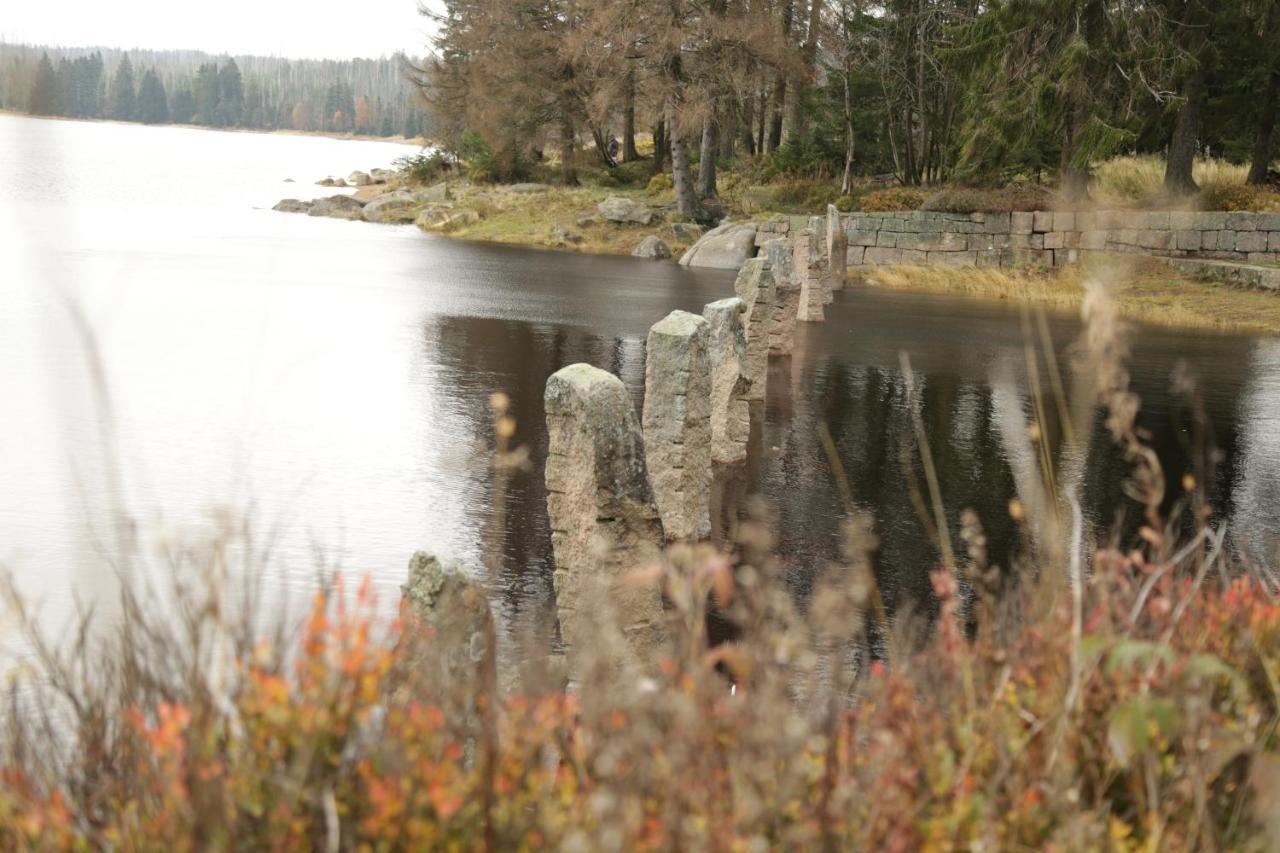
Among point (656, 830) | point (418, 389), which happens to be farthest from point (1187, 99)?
point (656, 830)

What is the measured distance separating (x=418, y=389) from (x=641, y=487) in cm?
809

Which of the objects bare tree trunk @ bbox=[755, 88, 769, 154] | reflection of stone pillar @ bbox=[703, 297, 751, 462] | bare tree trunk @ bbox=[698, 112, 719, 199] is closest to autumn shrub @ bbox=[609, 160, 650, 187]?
bare tree trunk @ bbox=[755, 88, 769, 154]

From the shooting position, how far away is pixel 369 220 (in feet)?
154

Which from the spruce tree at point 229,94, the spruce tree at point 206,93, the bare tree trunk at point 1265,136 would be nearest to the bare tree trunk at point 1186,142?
the bare tree trunk at point 1265,136

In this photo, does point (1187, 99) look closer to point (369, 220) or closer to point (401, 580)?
point (401, 580)

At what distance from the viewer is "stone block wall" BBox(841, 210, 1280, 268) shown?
30.0 meters

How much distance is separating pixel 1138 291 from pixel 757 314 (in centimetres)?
1531

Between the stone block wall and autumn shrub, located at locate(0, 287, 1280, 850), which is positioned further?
the stone block wall

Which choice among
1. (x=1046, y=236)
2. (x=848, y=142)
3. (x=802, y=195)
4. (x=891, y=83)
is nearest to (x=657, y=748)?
(x=1046, y=236)

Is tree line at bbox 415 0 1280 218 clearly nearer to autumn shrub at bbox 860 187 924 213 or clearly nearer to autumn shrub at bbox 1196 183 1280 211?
autumn shrub at bbox 1196 183 1280 211

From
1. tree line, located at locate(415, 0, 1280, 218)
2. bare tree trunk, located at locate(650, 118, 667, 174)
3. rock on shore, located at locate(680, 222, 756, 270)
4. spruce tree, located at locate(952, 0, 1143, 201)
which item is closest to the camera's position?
spruce tree, located at locate(952, 0, 1143, 201)

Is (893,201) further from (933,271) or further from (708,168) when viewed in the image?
(708,168)

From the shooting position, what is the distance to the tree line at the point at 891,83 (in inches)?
1193

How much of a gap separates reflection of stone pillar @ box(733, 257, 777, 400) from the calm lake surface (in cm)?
38
